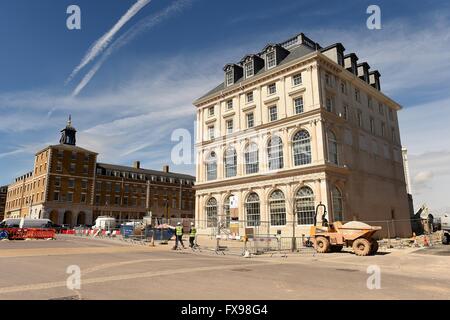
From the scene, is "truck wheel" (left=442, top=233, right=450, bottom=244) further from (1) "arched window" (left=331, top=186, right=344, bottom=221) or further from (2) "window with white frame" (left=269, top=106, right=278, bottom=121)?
(2) "window with white frame" (left=269, top=106, right=278, bottom=121)

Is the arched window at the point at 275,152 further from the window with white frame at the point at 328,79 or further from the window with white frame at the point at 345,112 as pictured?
the window with white frame at the point at 345,112

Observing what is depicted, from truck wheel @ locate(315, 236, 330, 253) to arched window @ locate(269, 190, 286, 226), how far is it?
11.9 meters

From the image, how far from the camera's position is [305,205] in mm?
32531

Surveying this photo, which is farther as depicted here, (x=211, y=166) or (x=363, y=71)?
(x=211, y=166)

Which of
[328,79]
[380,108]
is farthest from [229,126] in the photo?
[380,108]

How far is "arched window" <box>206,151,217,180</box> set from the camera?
43422mm

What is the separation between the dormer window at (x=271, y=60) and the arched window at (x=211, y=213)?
18.5 meters

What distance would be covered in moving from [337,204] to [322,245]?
11956 millimetres

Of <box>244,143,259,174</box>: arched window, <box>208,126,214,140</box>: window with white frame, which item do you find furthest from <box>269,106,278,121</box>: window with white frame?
<box>208,126,214,140</box>: window with white frame

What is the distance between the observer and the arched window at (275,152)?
117 ft

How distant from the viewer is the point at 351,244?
20953 mm

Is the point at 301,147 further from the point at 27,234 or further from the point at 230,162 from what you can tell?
the point at 27,234

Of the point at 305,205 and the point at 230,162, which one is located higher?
the point at 230,162
